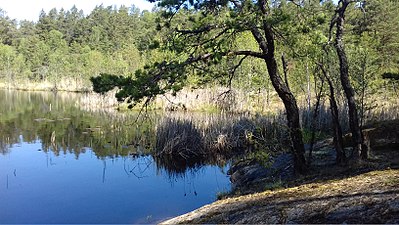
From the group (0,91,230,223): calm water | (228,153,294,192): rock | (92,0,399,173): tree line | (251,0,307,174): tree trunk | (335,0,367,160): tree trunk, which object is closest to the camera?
(92,0,399,173): tree line

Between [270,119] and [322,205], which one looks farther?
[270,119]

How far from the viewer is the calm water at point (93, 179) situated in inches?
308

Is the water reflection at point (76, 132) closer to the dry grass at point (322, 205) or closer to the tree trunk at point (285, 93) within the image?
the tree trunk at point (285, 93)

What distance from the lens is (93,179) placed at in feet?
34.0

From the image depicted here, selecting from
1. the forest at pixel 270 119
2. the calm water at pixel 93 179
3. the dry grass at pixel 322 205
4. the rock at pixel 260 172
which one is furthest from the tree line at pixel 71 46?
the dry grass at pixel 322 205

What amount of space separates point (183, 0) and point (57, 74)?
157 feet

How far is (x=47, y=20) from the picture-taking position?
251 feet

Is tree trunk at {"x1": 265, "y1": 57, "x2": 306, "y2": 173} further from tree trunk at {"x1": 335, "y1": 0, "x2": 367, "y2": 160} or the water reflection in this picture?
the water reflection

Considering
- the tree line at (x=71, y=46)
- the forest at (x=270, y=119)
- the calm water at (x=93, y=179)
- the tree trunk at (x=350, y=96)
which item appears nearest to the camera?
the forest at (x=270, y=119)

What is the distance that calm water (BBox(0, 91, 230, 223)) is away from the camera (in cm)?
781

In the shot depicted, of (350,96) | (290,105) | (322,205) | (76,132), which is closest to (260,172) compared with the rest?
(290,105)

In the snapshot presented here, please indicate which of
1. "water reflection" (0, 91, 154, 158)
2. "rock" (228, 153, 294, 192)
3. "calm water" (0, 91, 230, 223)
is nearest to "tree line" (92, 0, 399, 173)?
"rock" (228, 153, 294, 192)

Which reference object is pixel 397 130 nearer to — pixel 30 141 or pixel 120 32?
pixel 30 141

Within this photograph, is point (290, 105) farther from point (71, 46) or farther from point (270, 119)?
point (71, 46)
